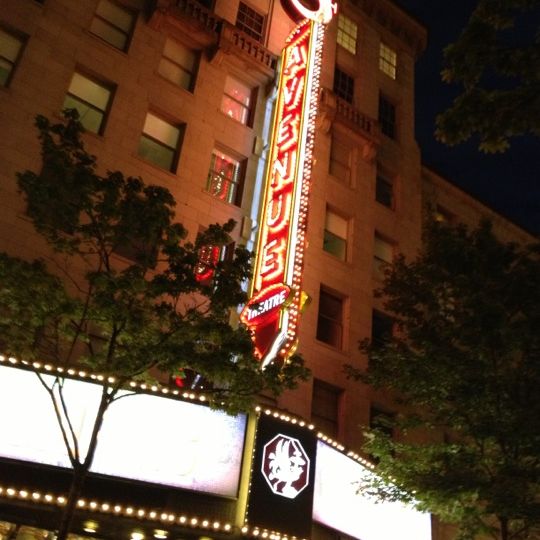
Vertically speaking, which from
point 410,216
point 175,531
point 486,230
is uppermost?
point 410,216

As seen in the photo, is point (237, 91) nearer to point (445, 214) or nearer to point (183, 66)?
point (183, 66)

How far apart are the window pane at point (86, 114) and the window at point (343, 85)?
36.8ft

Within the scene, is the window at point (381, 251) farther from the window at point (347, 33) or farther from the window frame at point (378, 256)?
the window at point (347, 33)

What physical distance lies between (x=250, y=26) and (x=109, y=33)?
607 cm

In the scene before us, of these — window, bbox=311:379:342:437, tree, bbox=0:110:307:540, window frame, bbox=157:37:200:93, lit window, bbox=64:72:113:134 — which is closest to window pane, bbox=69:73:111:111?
lit window, bbox=64:72:113:134

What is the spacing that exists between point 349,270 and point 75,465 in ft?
43.8

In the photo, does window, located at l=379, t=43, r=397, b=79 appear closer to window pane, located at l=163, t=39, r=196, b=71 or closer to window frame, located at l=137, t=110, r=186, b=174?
window pane, located at l=163, t=39, r=196, b=71

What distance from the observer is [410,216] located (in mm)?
26156

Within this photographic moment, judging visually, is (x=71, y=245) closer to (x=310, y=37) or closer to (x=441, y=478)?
(x=441, y=478)

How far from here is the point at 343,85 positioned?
89.4 ft

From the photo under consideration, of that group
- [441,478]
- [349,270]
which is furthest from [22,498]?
[349,270]

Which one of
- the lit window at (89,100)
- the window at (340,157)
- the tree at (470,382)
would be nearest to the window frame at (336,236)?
the window at (340,157)

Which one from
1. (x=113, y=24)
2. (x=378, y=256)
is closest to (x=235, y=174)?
(x=113, y=24)

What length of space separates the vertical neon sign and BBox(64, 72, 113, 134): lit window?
530 centimetres
